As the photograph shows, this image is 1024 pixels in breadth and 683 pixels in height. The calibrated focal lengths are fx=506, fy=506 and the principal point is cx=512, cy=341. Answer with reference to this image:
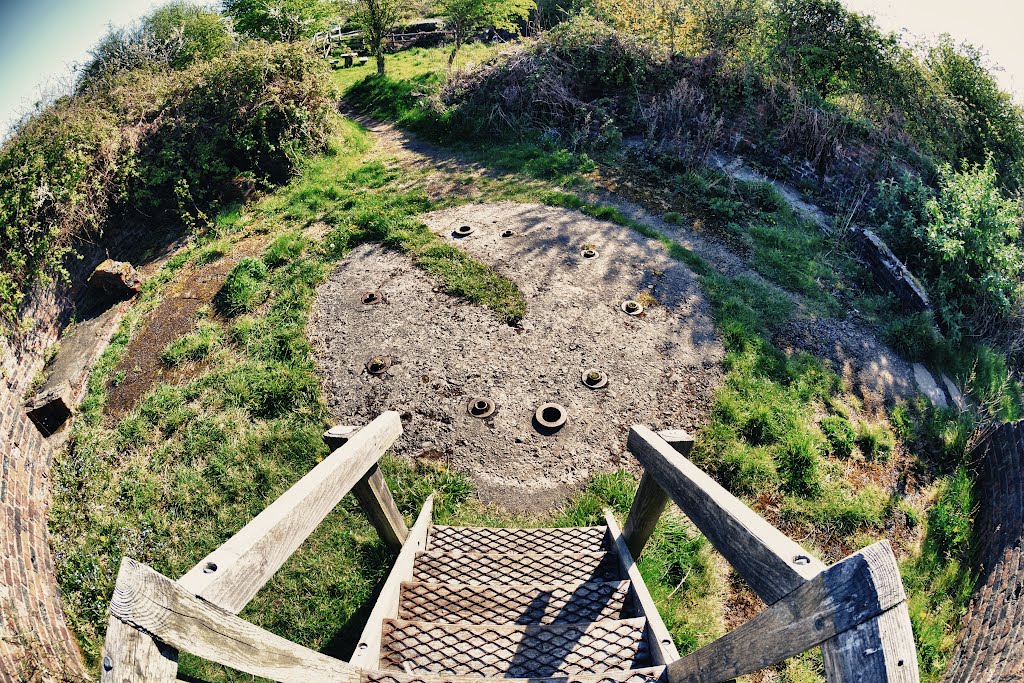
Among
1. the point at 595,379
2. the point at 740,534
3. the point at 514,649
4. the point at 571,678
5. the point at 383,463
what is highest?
the point at 740,534

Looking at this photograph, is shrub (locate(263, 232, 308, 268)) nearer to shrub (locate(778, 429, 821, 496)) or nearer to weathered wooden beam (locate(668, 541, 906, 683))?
shrub (locate(778, 429, 821, 496))

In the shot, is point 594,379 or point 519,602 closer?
point 519,602

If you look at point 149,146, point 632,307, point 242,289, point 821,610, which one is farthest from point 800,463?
point 149,146

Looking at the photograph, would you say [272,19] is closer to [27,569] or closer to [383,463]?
[383,463]

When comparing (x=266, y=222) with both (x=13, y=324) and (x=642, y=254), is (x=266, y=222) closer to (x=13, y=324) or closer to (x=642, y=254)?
(x=13, y=324)

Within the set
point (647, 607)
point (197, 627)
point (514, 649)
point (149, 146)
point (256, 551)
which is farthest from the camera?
point (149, 146)
